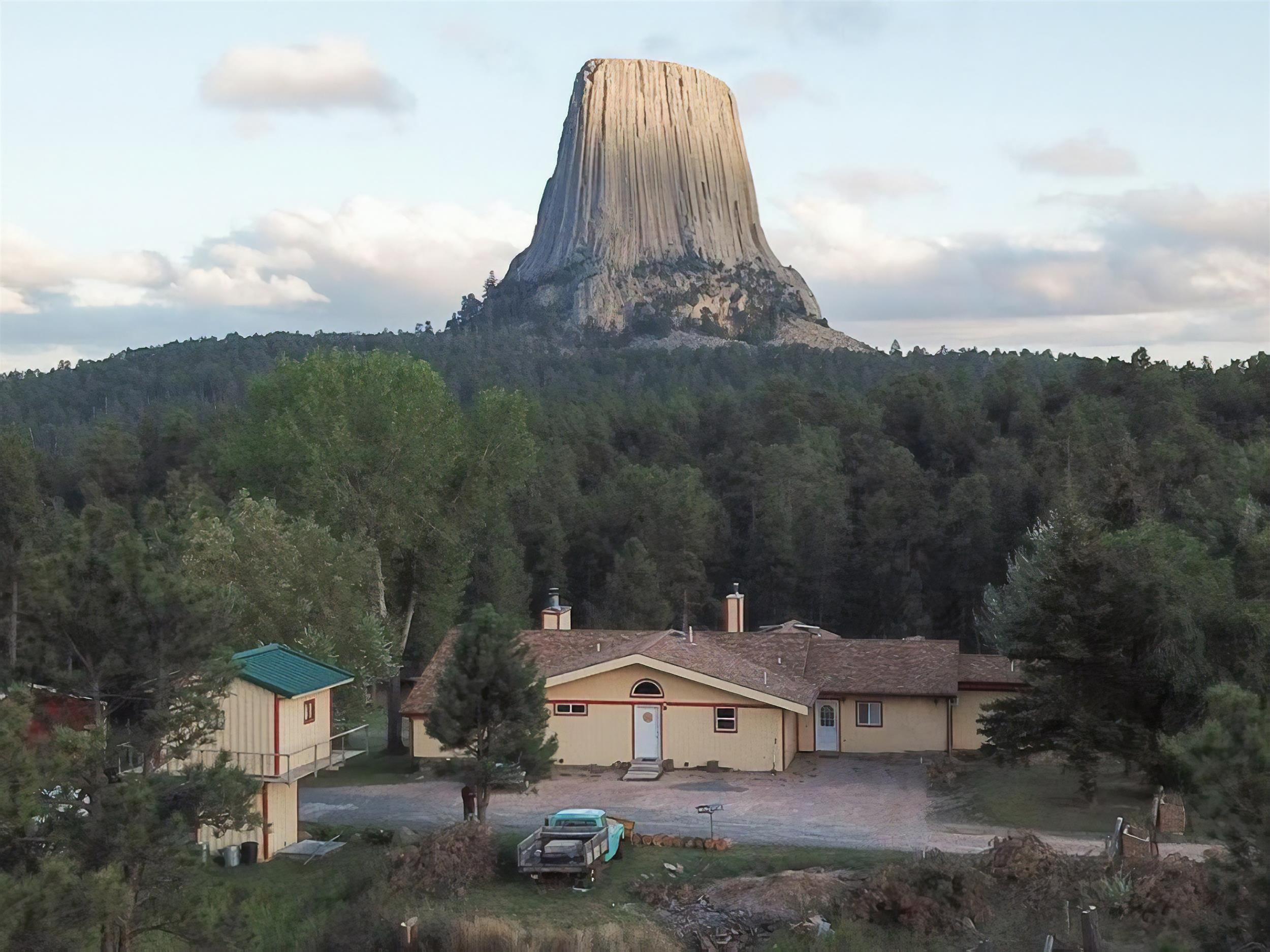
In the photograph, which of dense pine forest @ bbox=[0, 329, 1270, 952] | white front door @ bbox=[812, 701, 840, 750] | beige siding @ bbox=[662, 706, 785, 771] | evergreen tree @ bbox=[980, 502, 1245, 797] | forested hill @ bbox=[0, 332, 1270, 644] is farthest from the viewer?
forested hill @ bbox=[0, 332, 1270, 644]

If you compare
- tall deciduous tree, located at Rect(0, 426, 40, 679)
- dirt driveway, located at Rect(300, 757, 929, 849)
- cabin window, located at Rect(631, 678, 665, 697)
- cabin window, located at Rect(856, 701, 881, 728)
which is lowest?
dirt driveway, located at Rect(300, 757, 929, 849)

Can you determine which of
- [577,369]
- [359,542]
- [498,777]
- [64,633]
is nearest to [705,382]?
[577,369]

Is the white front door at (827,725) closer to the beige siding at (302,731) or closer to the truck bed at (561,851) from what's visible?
the truck bed at (561,851)

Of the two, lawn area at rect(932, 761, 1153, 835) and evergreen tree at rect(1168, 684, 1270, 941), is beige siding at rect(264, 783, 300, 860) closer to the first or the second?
lawn area at rect(932, 761, 1153, 835)

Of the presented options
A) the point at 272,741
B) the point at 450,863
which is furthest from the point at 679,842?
the point at 272,741

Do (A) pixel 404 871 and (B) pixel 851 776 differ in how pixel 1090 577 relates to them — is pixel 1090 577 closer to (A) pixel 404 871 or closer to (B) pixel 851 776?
(B) pixel 851 776

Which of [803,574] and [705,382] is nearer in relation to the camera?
[803,574]

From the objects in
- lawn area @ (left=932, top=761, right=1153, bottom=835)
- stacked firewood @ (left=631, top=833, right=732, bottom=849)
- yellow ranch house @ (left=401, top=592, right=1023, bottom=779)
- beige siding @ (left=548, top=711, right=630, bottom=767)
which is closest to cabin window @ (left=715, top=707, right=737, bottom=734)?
yellow ranch house @ (left=401, top=592, right=1023, bottom=779)
